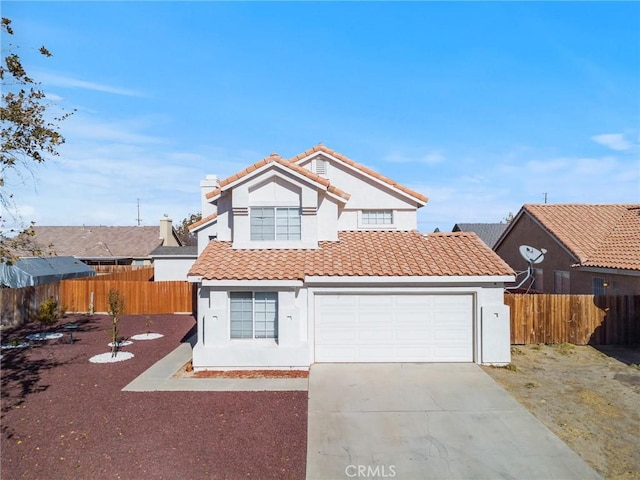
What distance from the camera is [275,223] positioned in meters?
13.2

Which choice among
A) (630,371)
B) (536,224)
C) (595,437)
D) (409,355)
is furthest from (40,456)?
(536,224)

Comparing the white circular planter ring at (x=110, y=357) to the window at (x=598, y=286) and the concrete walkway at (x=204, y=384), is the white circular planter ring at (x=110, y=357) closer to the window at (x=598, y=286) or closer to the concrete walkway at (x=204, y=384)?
the concrete walkway at (x=204, y=384)

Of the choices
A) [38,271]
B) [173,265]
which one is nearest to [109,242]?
[38,271]

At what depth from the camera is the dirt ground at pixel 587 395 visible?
22.5 ft

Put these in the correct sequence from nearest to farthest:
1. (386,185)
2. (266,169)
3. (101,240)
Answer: (266,169), (386,185), (101,240)

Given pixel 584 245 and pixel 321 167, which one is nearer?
pixel 321 167

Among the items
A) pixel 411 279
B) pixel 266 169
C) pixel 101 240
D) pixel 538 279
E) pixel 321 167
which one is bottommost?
pixel 538 279

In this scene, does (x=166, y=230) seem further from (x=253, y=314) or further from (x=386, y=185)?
(x=253, y=314)

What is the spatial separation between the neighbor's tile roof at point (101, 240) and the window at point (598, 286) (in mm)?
35298

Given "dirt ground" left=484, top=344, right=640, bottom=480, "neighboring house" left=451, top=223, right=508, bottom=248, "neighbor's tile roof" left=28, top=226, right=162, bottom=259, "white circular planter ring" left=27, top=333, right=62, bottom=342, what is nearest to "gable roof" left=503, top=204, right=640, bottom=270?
"dirt ground" left=484, top=344, right=640, bottom=480

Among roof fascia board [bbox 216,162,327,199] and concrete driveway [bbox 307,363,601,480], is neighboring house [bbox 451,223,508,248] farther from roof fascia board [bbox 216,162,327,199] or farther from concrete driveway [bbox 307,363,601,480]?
concrete driveway [bbox 307,363,601,480]

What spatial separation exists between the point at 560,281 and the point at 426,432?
54.1 ft

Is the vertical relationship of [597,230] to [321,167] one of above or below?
below

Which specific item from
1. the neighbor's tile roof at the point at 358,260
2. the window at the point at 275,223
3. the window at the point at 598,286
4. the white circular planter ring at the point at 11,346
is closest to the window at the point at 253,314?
the neighbor's tile roof at the point at 358,260
